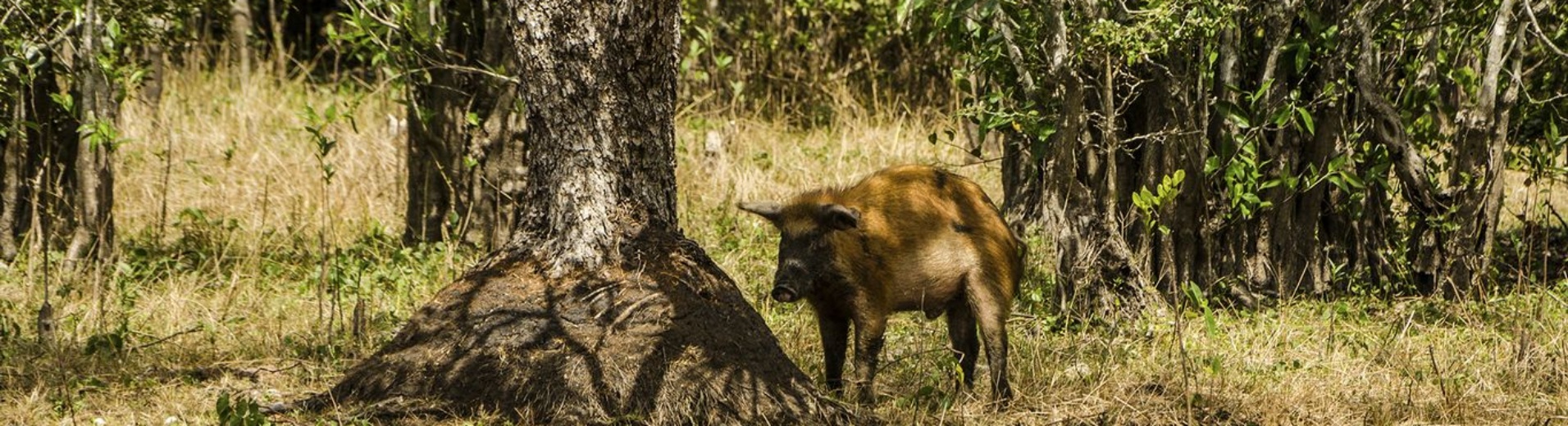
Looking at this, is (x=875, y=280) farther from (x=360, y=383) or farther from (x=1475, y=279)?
(x=1475, y=279)

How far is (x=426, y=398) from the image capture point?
18.9 ft

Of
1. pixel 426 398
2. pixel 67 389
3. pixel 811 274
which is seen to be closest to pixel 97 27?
pixel 67 389

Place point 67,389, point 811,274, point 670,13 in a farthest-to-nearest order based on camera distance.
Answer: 1. point 811,274
2. point 670,13
3. point 67,389

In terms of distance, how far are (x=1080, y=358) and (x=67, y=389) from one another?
13.2 ft

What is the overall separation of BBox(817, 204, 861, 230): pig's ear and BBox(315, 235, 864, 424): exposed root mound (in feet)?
1.87

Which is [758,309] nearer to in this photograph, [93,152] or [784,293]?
[784,293]

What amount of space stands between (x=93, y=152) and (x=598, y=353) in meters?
3.75

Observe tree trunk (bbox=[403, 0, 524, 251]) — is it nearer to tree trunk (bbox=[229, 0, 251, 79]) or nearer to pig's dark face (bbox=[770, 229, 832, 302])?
pig's dark face (bbox=[770, 229, 832, 302])

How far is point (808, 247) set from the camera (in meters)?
6.54

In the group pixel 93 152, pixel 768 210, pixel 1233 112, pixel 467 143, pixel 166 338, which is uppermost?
pixel 1233 112

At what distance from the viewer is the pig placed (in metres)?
6.50

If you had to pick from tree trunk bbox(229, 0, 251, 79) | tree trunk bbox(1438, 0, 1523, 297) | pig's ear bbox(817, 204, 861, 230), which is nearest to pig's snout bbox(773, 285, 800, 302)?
pig's ear bbox(817, 204, 861, 230)

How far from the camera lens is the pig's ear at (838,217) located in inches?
254

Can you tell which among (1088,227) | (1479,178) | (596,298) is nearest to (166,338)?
(596,298)
